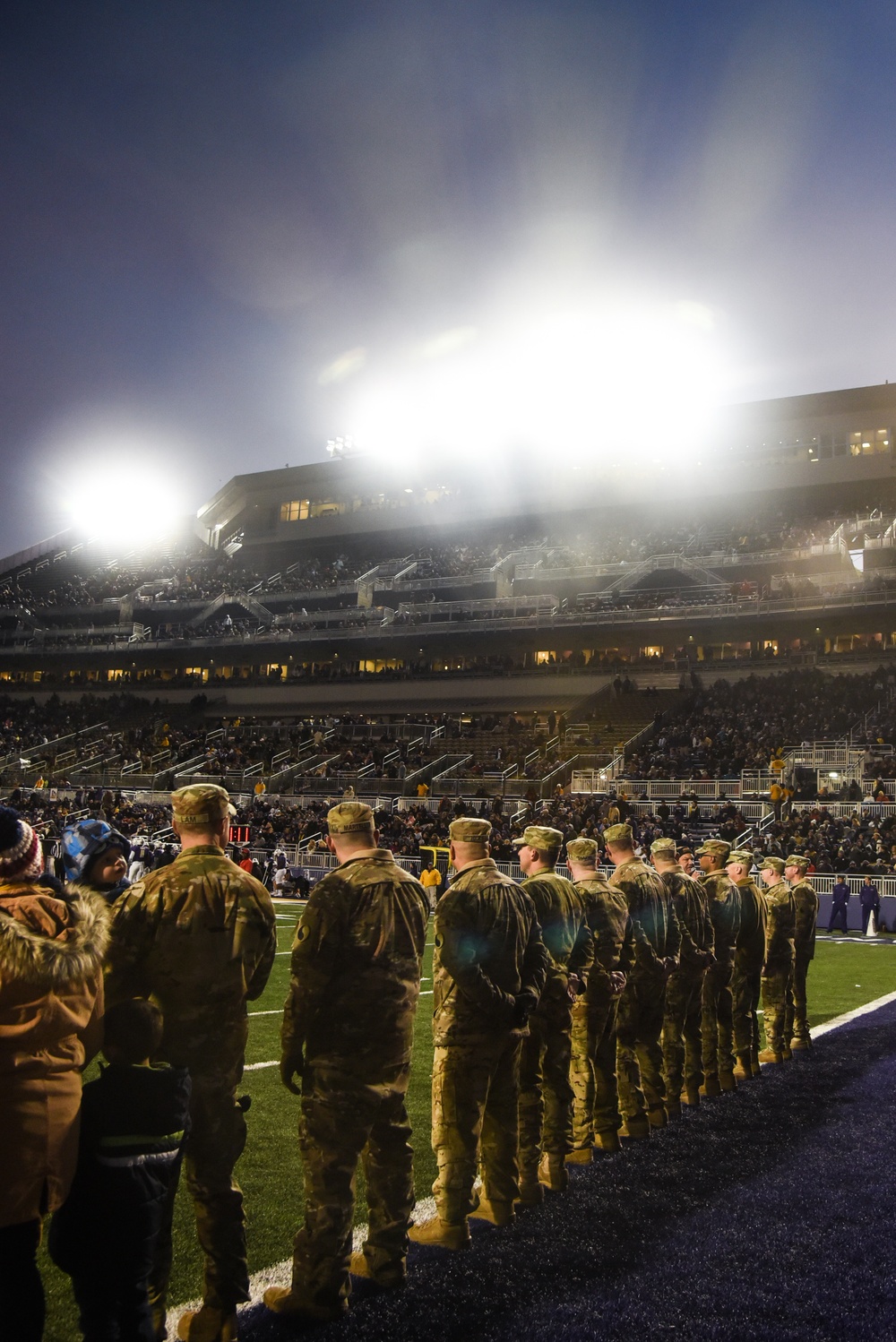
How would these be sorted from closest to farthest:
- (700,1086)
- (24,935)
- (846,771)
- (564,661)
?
(24,935), (700,1086), (846,771), (564,661)

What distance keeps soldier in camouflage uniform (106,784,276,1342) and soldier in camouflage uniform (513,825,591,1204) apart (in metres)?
1.98

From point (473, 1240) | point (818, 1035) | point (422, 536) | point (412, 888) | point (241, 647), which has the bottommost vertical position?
point (818, 1035)

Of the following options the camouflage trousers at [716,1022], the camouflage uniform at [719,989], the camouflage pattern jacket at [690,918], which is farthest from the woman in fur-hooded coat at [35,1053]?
the camouflage trousers at [716,1022]

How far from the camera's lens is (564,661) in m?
45.0

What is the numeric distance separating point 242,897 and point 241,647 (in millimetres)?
48720

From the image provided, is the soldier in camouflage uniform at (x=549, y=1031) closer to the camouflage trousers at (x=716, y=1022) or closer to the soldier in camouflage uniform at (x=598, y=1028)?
the soldier in camouflage uniform at (x=598, y=1028)

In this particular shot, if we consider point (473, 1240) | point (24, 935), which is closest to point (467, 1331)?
point (473, 1240)

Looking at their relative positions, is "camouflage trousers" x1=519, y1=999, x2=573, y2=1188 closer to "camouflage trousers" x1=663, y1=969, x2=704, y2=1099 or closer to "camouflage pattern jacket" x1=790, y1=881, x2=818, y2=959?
"camouflage trousers" x1=663, y1=969, x2=704, y2=1099

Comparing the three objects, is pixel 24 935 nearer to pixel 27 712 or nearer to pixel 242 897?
pixel 242 897

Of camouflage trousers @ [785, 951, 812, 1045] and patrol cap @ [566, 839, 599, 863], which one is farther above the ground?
patrol cap @ [566, 839, 599, 863]

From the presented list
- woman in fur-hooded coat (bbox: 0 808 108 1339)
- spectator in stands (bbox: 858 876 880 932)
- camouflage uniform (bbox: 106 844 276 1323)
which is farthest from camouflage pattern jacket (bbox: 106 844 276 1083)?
spectator in stands (bbox: 858 876 880 932)

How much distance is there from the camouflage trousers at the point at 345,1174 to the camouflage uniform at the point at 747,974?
4.97 metres

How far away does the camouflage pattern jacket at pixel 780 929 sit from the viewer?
9078mm

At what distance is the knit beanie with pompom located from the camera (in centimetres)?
315
